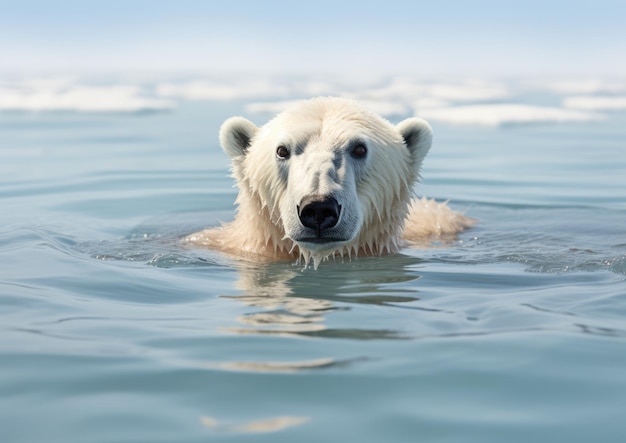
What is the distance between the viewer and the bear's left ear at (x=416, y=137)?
541cm

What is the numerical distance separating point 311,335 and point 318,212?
1.08 m

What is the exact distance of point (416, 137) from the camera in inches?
214

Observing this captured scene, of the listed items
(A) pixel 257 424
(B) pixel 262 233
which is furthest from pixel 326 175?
(A) pixel 257 424

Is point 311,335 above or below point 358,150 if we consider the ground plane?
below

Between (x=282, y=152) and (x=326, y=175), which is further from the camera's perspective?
(x=282, y=152)

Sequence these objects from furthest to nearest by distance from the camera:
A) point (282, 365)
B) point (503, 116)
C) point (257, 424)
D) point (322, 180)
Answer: point (503, 116) < point (322, 180) < point (282, 365) < point (257, 424)

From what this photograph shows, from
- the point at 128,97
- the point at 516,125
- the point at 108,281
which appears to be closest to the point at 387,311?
the point at 108,281

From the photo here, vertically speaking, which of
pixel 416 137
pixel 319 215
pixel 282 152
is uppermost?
pixel 416 137

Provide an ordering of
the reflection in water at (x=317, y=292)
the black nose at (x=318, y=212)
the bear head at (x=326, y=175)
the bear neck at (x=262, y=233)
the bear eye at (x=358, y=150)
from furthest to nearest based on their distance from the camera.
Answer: the bear neck at (x=262, y=233) < the bear eye at (x=358, y=150) < the bear head at (x=326, y=175) < the black nose at (x=318, y=212) < the reflection in water at (x=317, y=292)

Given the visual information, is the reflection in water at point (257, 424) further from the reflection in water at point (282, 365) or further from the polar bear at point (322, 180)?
the polar bear at point (322, 180)

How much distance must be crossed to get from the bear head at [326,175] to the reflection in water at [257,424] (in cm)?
196

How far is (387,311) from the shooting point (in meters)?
3.96

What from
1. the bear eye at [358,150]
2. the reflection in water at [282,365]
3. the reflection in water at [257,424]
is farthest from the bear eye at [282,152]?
the reflection in water at [257,424]

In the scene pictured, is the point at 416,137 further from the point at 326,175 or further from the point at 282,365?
the point at 282,365
